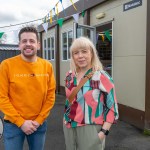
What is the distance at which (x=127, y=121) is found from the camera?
6.49 m

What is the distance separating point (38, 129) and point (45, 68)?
602 mm

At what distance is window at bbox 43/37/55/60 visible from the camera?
13.0 meters

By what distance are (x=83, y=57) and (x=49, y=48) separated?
11390mm

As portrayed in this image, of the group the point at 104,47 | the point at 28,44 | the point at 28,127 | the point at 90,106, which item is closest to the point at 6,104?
the point at 28,127

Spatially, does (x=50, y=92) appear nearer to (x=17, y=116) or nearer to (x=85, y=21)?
(x=17, y=116)

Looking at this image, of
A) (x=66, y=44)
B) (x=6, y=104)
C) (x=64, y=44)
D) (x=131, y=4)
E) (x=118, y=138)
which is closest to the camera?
(x=6, y=104)

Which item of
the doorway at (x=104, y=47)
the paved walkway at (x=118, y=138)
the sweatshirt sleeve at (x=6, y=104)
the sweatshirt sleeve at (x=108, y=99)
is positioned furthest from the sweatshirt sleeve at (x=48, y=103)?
the doorway at (x=104, y=47)

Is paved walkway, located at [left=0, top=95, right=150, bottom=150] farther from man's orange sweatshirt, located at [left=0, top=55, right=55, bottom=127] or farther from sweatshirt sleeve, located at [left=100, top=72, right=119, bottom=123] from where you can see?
sweatshirt sleeve, located at [left=100, top=72, right=119, bottom=123]

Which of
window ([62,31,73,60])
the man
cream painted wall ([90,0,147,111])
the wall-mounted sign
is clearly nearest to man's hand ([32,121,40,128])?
A: the man

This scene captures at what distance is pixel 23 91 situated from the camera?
2.45 meters

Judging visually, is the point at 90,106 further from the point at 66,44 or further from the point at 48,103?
the point at 66,44

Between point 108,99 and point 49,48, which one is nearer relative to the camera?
point 108,99

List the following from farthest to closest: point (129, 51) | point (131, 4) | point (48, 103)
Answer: point (129, 51) → point (131, 4) → point (48, 103)

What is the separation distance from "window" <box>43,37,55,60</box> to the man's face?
10.4 meters
